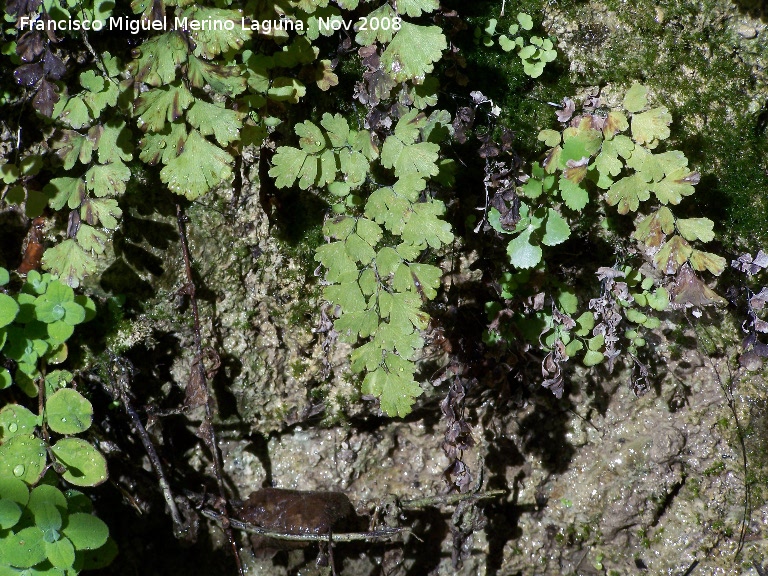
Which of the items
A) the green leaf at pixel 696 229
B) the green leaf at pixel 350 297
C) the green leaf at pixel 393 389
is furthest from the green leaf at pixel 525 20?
the green leaf at pixel 393 389

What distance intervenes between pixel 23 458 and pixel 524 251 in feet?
5.56

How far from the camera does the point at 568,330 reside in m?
2.20

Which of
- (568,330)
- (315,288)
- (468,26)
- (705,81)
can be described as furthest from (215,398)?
(705,81)

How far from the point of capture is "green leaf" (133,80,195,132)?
1.72m

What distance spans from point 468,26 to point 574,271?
94 centimetres

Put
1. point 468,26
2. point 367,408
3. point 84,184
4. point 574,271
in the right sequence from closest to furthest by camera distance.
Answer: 1. point 84,184
2. point 468,26
3. point 574,271
4. point 367,408

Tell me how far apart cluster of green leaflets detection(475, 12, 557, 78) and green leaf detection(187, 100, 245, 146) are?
0.89 meters

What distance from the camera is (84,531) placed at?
1.92 metres

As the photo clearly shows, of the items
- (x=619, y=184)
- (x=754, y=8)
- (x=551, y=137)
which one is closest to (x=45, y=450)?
(x=551, y=137)

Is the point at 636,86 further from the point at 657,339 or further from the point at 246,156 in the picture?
the point at 246,156

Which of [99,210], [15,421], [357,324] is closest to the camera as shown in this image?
[357,324]

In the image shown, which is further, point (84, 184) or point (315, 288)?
point (315, 288)

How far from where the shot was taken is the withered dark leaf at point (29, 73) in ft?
5.96

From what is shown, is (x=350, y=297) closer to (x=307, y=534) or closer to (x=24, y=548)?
(x=307, y=534)
